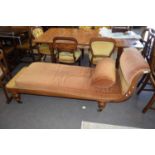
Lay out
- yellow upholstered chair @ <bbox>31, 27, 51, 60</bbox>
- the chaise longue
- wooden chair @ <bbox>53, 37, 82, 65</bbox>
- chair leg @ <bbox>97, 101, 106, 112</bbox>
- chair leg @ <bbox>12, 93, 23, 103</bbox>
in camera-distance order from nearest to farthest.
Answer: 1. the chaise longue
2. chair leg @ <bbox>97, 101, 106, 112</bbox>
3. chair leg @ <bbox>12, 93, 23, 103</bbox>
4. wooden chair @ <bbox>53, 37, 82, 65</bbox>
5. yellow upholstered chair @ <bbox>31, 27, 51, 60</bbox>

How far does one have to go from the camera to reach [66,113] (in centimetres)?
213

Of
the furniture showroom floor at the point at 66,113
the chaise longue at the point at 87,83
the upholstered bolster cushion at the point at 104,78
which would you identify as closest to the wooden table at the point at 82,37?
the chaise longue at the point at 87,83

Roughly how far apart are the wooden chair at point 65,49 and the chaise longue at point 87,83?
0.45 metres

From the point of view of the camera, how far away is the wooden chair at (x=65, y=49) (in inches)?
94.0

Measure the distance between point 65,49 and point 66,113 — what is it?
1049 millimetres

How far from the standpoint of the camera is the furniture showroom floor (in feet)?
6.50

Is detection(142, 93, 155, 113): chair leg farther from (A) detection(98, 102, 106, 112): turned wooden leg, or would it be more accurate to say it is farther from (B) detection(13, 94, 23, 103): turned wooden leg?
(B) detection(13, 94, 23, 103): turned wooden leg

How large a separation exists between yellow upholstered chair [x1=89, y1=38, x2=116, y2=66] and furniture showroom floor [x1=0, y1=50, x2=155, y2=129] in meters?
0.82

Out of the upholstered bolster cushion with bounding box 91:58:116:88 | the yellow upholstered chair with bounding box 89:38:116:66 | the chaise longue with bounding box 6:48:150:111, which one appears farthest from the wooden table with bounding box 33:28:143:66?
the upholstered bolster cushion with bounding box 91:58:116:88

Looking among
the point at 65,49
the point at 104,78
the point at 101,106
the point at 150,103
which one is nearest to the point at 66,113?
the point at 101,106

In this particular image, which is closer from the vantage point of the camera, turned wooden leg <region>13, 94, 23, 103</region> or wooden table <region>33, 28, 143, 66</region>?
turned wooden leg <region>13, 94, 23, 103</region>
